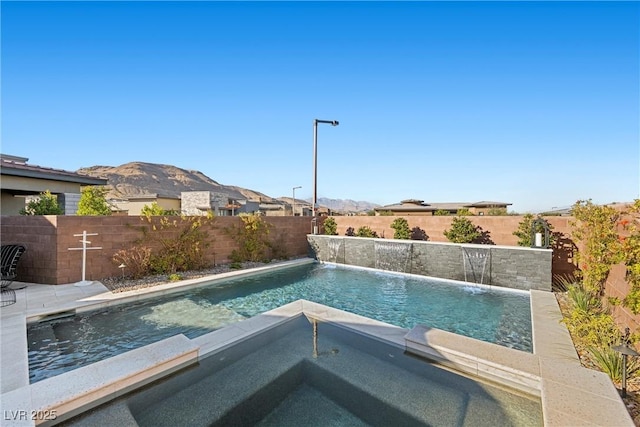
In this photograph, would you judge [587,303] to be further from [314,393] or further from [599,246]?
[314,393]

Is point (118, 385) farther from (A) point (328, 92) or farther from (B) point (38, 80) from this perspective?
(B) point (38, 80)

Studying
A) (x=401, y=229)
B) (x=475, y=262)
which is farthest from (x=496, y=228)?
(x=401, y=229)

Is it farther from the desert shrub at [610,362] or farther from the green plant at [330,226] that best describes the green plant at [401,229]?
the desert shrub at [610,362]

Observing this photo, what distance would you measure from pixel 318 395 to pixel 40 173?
10.3 meters

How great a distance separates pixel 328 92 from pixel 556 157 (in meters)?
11.3

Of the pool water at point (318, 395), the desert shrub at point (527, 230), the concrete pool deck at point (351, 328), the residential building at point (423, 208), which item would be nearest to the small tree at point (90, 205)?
the concrete pool deck at point (351, 328)

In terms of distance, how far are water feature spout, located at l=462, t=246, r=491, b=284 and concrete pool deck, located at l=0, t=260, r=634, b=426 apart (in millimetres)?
2706

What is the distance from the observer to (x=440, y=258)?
8.55 metres

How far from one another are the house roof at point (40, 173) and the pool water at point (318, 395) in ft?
28.7

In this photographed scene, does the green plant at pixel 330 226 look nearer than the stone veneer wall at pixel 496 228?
No

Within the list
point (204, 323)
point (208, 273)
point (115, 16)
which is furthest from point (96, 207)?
point (204, 323)

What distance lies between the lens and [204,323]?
4.80 meters

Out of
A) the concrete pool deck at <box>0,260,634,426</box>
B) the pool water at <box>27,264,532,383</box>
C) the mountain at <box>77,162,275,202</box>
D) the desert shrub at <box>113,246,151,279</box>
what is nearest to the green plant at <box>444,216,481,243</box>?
the pool water at <box>27,264,532,383</box>

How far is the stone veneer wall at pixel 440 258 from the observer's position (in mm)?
7047
